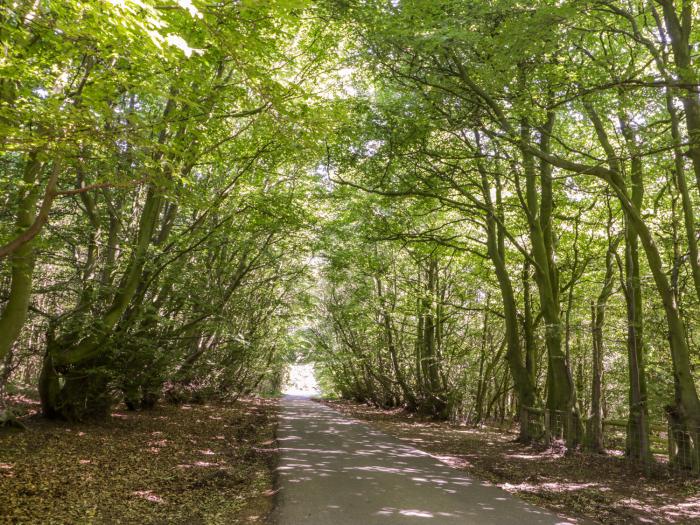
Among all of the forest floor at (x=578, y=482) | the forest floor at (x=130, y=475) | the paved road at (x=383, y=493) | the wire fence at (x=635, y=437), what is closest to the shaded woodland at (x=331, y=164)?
the wire fence at (x=635, y=437)

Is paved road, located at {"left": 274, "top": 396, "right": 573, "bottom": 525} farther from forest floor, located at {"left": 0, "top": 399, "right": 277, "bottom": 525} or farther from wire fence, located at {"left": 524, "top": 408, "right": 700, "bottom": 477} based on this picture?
wire fence, located at {"left": 524, "top": 408, "right": 700, "bottom": 477}

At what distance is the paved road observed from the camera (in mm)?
5762

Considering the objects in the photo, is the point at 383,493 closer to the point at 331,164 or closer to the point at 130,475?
the point at 130,475

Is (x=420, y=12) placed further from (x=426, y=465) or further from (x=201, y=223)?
(x=426, y=465)

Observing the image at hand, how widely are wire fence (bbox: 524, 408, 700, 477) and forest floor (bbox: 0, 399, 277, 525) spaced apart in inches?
291

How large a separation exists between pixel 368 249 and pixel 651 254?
1149cm

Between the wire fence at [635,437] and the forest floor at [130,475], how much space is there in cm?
740

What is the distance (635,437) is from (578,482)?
123 inches

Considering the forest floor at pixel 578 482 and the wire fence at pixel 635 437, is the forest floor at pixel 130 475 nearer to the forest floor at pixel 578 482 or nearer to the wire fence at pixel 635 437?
the forest floor at pixel 578 482

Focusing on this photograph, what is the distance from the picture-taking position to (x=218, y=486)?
734cm

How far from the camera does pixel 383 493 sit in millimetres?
6918

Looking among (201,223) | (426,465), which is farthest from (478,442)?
(201,223)

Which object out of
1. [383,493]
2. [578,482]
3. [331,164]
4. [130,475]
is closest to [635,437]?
[578,482]

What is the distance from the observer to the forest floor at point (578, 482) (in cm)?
672
